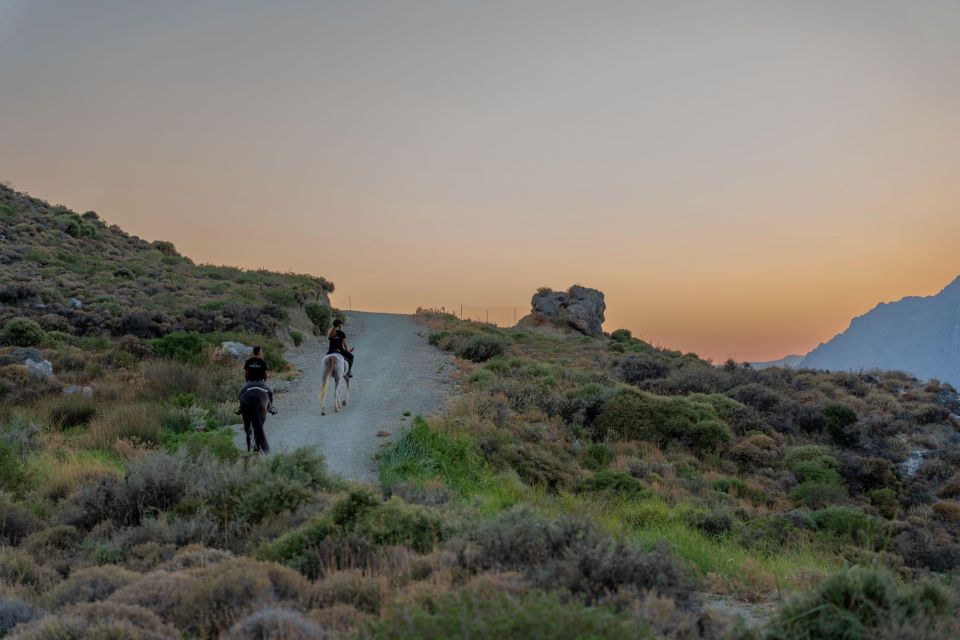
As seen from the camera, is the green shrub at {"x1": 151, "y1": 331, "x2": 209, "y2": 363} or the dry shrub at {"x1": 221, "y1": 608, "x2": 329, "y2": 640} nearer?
the dry shrub at {"x1": 221, "y1": 608, "x2": 329, "y2": 640}

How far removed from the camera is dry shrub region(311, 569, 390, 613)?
5.91 meters

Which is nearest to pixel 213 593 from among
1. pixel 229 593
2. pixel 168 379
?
pixel 229 593

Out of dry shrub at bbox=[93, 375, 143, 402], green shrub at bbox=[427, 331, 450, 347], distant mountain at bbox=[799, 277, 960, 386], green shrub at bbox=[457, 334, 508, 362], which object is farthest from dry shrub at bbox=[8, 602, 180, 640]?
distant mountain at bbox=[799, 277, 960, 386]

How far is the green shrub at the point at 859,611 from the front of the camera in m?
4.73

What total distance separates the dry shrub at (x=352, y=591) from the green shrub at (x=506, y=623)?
1.30 m

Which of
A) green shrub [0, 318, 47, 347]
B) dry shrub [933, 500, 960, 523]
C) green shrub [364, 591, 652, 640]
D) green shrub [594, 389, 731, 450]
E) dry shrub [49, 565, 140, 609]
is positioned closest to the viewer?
green shrub [364, 591, 652, 640]

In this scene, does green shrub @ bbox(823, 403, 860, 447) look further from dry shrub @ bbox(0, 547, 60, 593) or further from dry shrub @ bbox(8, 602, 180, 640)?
dry shrub @ bbox(8, 602, 180, 640)

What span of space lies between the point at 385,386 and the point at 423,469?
9.15 m

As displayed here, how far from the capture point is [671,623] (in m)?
5.18

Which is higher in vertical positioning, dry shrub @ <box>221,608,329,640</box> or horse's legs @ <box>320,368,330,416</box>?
horse's legs @ <box>320,368,330,416</box>

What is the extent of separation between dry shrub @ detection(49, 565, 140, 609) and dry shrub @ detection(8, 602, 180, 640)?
54 cm

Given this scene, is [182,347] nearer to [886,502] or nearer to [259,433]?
[259,433]

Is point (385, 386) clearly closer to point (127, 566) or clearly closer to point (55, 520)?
point (55, 520)

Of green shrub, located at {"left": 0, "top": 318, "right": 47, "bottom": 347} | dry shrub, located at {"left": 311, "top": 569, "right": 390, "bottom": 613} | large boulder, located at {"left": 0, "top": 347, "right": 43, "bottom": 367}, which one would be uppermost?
green shrub, located at {"left": 0, "top": 318, "right": 47, "bottom": 347}
